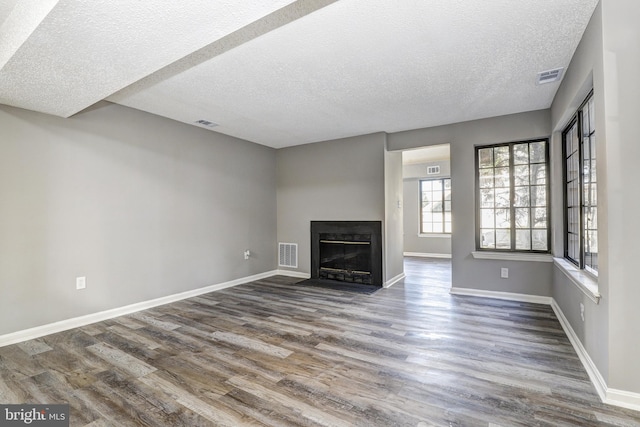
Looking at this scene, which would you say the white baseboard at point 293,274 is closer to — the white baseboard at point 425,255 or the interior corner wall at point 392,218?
the interior corner wall at point 392,218

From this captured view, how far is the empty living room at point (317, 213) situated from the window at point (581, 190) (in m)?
0.04

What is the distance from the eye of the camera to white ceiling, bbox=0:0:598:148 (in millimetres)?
1842

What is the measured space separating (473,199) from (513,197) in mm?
502

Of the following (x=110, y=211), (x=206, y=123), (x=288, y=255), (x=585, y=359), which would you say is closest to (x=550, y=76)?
(x=585, y=359)

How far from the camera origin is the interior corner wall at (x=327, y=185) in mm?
5055

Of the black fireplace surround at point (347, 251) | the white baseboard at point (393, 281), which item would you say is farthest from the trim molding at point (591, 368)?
the black fireplace surround at point (347, 251)

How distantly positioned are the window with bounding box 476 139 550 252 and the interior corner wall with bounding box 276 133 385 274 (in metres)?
1.47

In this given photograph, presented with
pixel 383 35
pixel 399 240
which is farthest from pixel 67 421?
pixel 399 240

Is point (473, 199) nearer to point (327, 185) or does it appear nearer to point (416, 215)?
point (327, 185)

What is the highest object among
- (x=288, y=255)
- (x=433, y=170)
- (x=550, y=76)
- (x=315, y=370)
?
(x=550, y=76)

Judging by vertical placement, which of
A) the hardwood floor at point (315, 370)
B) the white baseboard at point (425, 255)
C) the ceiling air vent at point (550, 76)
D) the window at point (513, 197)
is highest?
the ceiling air vent at point (550, 76)

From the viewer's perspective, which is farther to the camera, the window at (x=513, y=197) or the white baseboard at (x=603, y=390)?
the window at (x=513, y=197)

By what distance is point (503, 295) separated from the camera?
13.6 ft

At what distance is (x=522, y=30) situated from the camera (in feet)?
7.45
